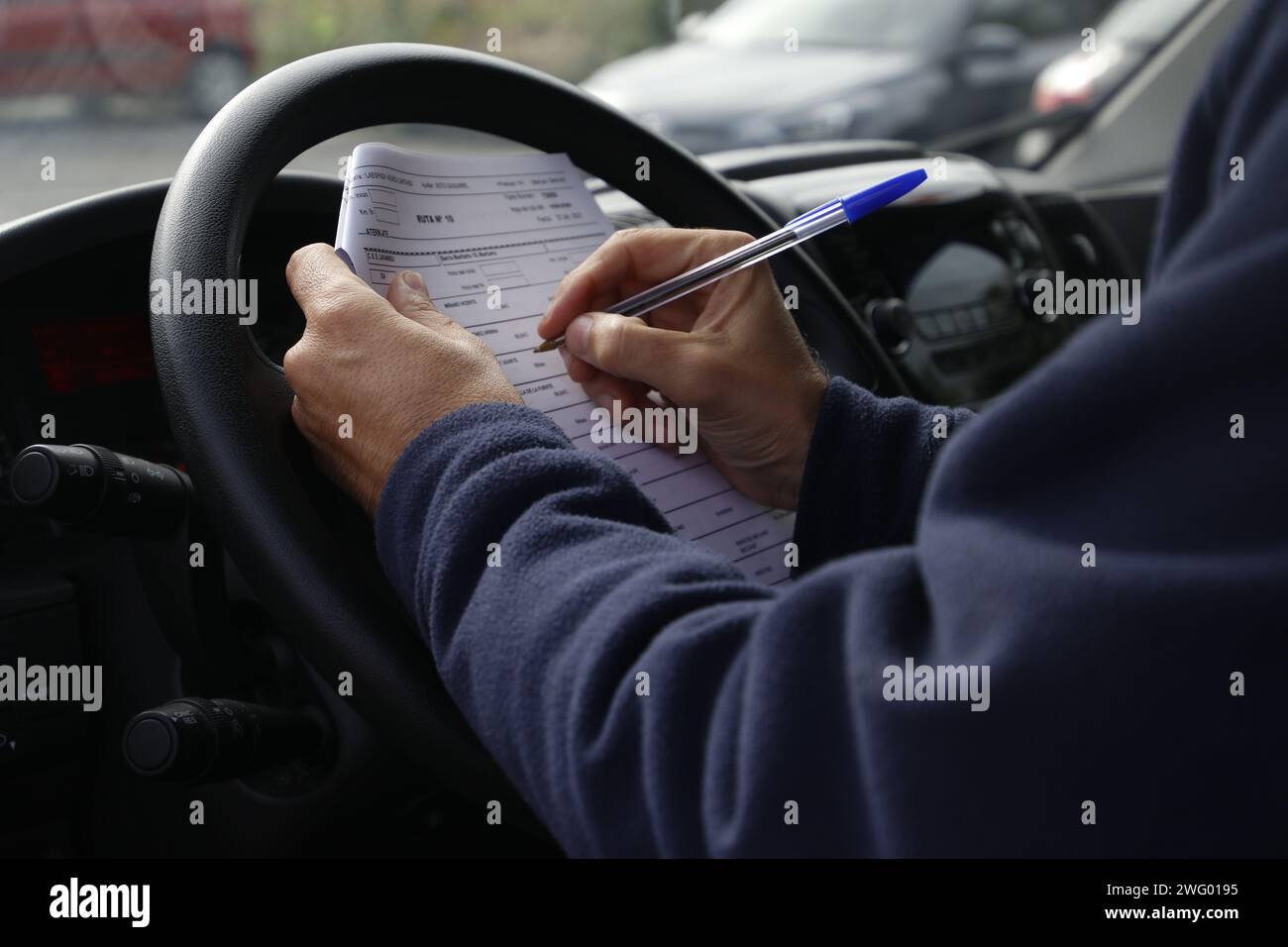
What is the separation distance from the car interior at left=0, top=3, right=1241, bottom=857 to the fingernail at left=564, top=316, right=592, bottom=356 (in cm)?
15

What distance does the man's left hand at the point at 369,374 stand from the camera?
23.2 inches

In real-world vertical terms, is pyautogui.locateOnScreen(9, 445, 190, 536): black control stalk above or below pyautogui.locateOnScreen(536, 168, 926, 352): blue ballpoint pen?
below

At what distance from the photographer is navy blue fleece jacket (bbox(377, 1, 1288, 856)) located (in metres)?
0.40

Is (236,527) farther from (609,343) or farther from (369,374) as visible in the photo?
(609,343)

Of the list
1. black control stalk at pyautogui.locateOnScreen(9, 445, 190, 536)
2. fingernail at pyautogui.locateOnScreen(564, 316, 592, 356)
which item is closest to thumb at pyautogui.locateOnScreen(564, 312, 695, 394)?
fingernail at pyautogui.locateOnScreen(564, 316, 592, 356)

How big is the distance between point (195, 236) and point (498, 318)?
6.4 inches

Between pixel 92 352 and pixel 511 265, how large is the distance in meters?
0.34

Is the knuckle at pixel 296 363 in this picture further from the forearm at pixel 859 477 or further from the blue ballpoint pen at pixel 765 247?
the forearm at pixel 859 477

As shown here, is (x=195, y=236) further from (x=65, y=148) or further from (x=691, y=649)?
(x=65, y=148)

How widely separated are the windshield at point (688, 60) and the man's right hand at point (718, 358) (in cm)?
67

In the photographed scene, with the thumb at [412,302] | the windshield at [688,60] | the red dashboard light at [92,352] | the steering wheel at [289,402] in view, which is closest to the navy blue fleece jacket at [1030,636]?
the steering wheel at [289,402]

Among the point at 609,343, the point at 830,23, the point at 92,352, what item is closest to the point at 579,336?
the point at 609,343

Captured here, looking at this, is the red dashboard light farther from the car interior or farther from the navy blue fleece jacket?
the navy blue fleece jacket

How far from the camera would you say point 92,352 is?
0.88 meters
